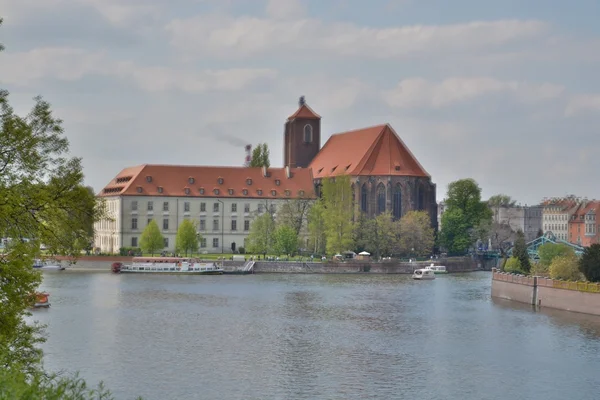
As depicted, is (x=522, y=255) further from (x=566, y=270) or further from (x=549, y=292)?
(x=549, y=292)

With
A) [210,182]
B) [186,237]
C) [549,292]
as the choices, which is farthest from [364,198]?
[549,292]

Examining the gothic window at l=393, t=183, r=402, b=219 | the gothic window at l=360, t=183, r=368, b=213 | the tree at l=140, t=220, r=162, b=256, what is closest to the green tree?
the gothic window at l=393, t=183, r=402, b=219

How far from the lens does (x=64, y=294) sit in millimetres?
70938

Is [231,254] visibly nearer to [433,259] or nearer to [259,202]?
[259,202]

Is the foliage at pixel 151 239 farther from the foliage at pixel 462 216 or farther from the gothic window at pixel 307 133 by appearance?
the foliage at pixel 462 216

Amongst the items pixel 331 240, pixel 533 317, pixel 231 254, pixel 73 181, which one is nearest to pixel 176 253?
pixel 231 254

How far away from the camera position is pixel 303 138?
445ft

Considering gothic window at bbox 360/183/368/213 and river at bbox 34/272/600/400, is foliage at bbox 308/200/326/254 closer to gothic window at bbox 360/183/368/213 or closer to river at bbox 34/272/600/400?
gothic window at bbox 360/183/368/213

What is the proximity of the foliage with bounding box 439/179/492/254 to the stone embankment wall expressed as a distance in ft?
144

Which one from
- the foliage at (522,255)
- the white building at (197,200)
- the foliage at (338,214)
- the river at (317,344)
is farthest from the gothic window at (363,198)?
the river at (317,344)

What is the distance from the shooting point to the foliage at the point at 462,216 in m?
120

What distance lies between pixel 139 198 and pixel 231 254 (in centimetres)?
1271

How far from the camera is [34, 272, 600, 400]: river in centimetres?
3569

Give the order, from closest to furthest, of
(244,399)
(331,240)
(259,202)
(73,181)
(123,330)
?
(73,181) < (244,399) < (123,330) < (331,240) < (259,202)
